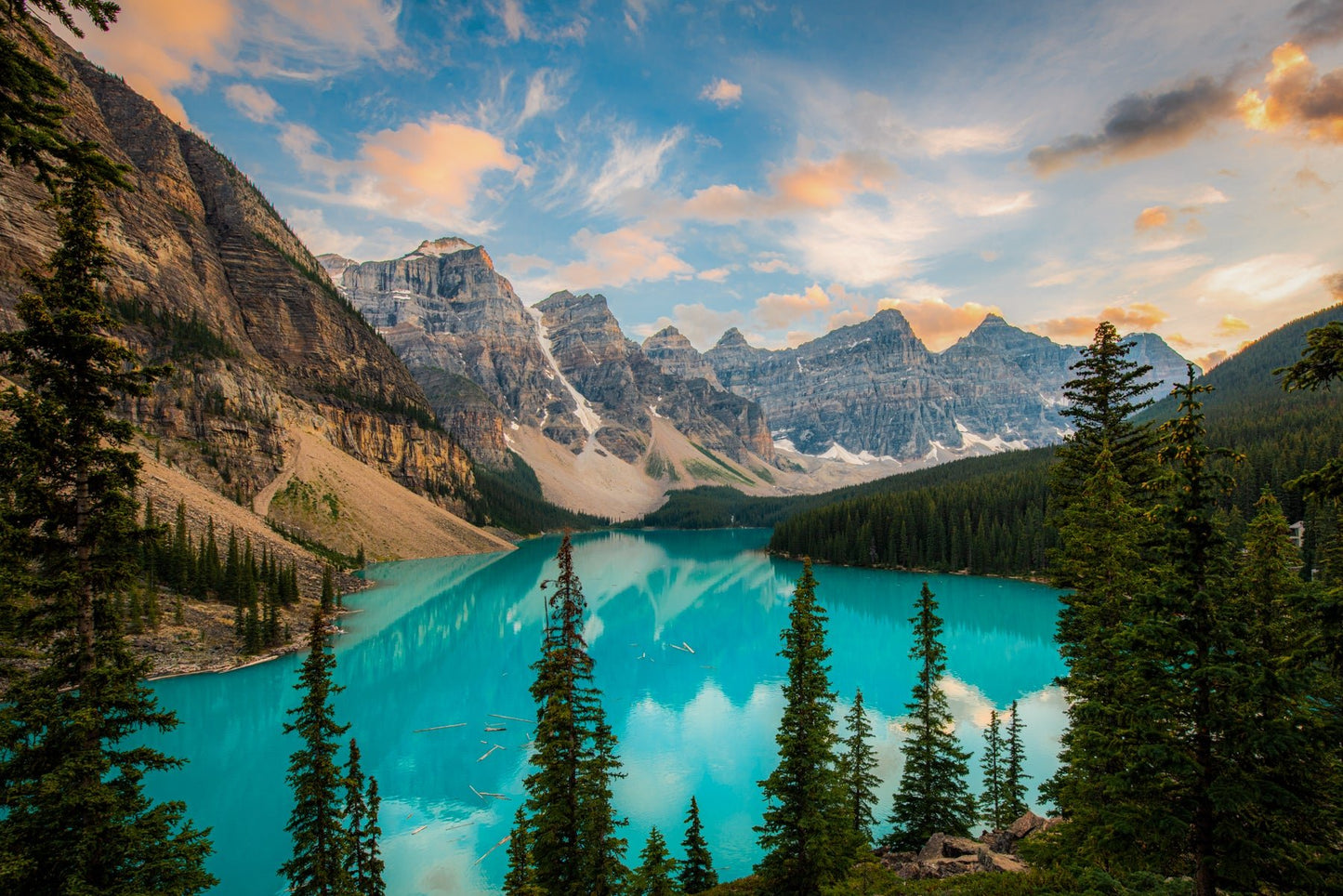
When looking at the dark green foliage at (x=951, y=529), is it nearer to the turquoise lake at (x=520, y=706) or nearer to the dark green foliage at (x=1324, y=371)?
the turquoise lake at (x=520, y=706)

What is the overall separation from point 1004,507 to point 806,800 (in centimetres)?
9697

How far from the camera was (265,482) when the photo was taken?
311 ft

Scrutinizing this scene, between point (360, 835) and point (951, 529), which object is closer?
point (360, 835)

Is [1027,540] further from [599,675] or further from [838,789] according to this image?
[838,789]

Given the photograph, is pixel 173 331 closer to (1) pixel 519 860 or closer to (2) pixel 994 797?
(1) pixel 519 860

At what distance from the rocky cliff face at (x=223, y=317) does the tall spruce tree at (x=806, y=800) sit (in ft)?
299

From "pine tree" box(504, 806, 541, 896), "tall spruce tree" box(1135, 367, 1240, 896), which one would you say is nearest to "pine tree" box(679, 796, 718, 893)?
"pine tree" box(504, 806, 541, 896)

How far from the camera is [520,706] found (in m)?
40.8

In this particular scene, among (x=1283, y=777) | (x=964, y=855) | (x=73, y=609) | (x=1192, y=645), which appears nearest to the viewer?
(x=1283, y=777)

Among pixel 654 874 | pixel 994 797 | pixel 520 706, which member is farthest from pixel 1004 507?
pixel 654 874

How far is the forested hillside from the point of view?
235 feet

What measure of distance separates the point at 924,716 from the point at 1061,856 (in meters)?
9.24

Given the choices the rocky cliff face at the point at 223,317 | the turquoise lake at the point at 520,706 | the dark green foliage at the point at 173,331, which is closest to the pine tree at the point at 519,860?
the turquoise lake at the point at 520,706

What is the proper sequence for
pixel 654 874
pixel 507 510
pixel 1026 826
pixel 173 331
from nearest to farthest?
pixel 654 874 < pixel 1026 826 < pixel 173 331 < pixel 507 510
